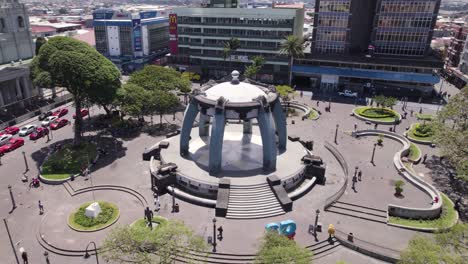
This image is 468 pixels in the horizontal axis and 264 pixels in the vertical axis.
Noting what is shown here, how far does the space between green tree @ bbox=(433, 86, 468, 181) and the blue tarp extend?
3745cm

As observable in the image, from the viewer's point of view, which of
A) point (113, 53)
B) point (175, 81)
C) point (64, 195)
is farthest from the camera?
point (113, 53)

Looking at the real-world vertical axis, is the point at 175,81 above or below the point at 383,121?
above

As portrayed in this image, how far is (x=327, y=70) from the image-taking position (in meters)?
101

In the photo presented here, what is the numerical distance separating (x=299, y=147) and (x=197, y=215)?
79.4 feet

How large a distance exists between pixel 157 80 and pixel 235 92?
28.6 meters

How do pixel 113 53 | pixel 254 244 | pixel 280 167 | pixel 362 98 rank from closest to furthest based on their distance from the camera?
pixel 254 244, pixel 280 167, pixel 362 98, pixel 113 53

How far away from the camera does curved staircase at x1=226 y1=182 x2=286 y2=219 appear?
43.2 metres

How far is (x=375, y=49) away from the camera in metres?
104

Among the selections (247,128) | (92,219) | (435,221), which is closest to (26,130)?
(92,219)

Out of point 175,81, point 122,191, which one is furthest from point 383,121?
point 122,191

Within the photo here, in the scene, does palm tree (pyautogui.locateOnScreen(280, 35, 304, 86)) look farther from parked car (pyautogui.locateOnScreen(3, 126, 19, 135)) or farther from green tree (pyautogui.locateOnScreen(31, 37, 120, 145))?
parked car (pyautogui.locateOnScreen(3, 126, 19, 135))

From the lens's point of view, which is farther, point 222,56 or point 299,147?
point 222,56

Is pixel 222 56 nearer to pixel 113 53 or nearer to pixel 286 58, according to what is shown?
pixel 286 58

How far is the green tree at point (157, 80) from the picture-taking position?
73312 mm
